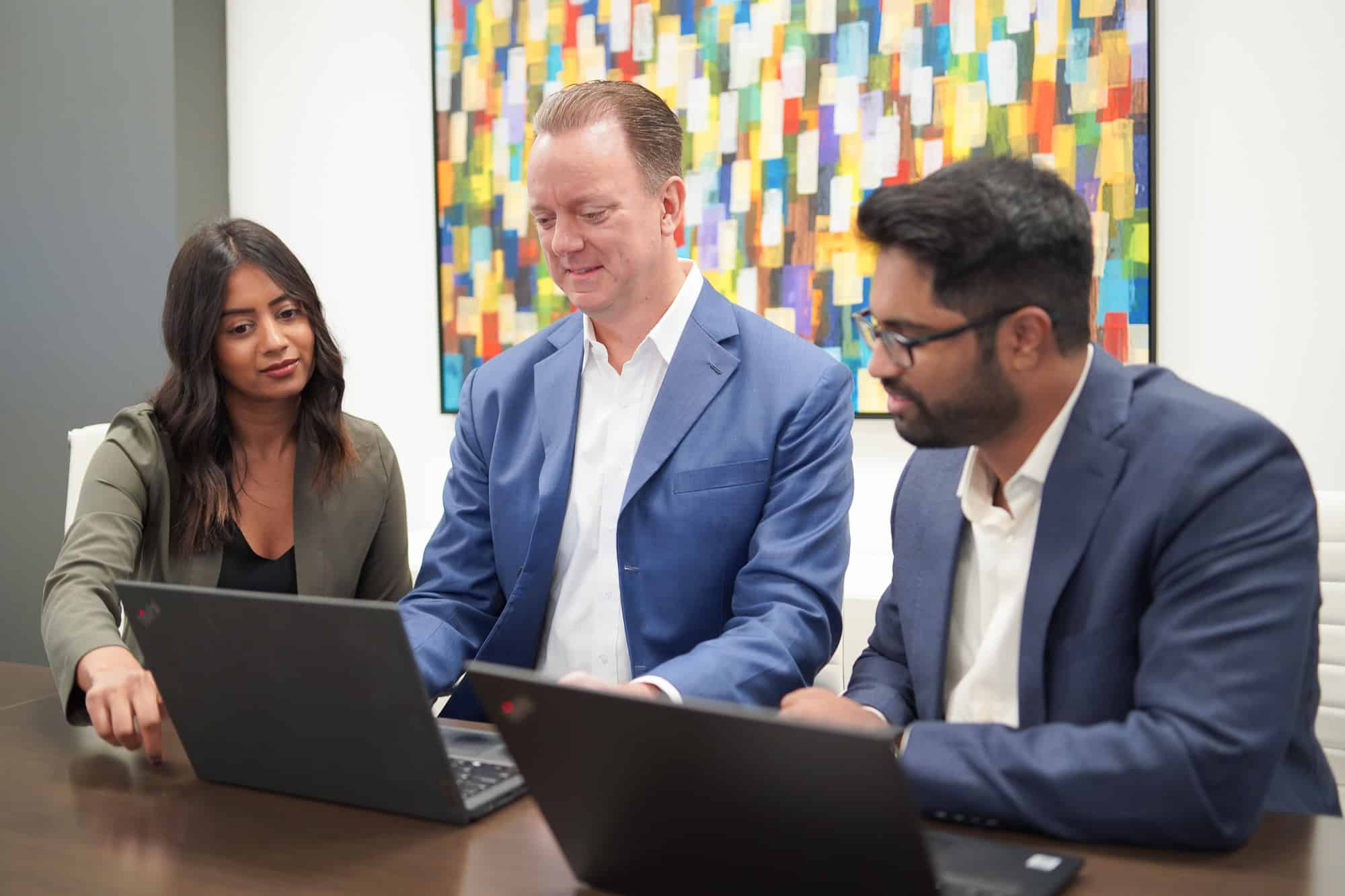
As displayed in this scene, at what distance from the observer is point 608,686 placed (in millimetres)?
1146

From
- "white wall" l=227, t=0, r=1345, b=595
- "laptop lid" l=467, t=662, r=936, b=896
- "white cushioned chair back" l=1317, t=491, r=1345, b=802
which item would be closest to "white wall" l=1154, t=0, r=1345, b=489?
"white wall" l=227, t=0, r=1345, b=595

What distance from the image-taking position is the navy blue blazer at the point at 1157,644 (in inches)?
47.1

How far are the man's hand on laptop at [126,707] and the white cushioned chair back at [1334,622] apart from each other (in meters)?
1.88

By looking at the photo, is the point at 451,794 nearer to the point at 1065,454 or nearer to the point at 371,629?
the point at 371,629

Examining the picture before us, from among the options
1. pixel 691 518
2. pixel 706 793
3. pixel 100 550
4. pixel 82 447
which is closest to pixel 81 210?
pixel 82 447

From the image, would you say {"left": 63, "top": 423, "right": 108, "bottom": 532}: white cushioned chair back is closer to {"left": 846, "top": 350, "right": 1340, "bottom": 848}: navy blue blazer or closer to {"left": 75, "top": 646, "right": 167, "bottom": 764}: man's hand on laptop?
{"left": 75, "top": 646, "right": 167, "bottom": 764}: man's hand on laptop

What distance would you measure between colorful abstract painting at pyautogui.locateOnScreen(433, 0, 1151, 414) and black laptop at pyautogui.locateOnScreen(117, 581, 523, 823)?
1605 millimetres

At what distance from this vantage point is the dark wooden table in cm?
114

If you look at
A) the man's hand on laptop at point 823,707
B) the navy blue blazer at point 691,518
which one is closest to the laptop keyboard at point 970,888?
the man's hand on laptop at point 823,707

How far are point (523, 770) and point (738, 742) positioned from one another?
248 mm

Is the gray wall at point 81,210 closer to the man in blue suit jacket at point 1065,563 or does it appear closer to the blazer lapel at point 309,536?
the blazer lapel at point 309,536

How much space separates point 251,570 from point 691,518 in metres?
0.80

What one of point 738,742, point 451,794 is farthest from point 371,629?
point 738,742

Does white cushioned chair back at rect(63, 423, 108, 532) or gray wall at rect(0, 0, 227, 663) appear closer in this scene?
white cushioned chair back at rect(63, 423, 108, 532)
